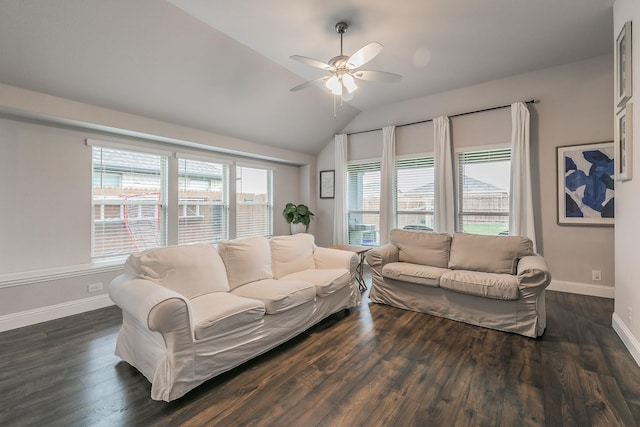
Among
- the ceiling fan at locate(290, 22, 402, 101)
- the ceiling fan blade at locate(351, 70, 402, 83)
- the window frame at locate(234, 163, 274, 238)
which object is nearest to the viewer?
the ceiling fan at locate(290, 22, 402, 101)

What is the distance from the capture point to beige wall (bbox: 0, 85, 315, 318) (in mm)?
3086

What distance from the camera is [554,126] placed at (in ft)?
13.4

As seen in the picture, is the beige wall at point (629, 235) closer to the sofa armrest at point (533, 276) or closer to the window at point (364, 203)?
the sofa armrest at point (533, 276)

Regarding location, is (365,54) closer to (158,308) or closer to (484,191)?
(158,308)

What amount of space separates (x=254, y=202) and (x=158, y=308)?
4235mm

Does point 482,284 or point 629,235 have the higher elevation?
point 629,235

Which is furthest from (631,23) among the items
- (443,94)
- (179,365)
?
(179,365)

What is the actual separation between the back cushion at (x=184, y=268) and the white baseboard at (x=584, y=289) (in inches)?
174

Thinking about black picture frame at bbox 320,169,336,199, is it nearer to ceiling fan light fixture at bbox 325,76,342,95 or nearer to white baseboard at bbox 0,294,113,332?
ceiling fan light fixture at bbox 325,76,342,95

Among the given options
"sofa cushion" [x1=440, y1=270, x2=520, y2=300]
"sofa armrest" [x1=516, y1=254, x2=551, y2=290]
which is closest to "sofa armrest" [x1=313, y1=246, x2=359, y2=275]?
"sofa cushion" [x1=440, y1=270, x2=520, y2=300]

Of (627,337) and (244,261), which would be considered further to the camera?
(244,261)

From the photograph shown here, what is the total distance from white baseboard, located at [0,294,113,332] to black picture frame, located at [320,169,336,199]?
426cm

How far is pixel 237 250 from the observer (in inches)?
113

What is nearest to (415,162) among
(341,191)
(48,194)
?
(341,191)
